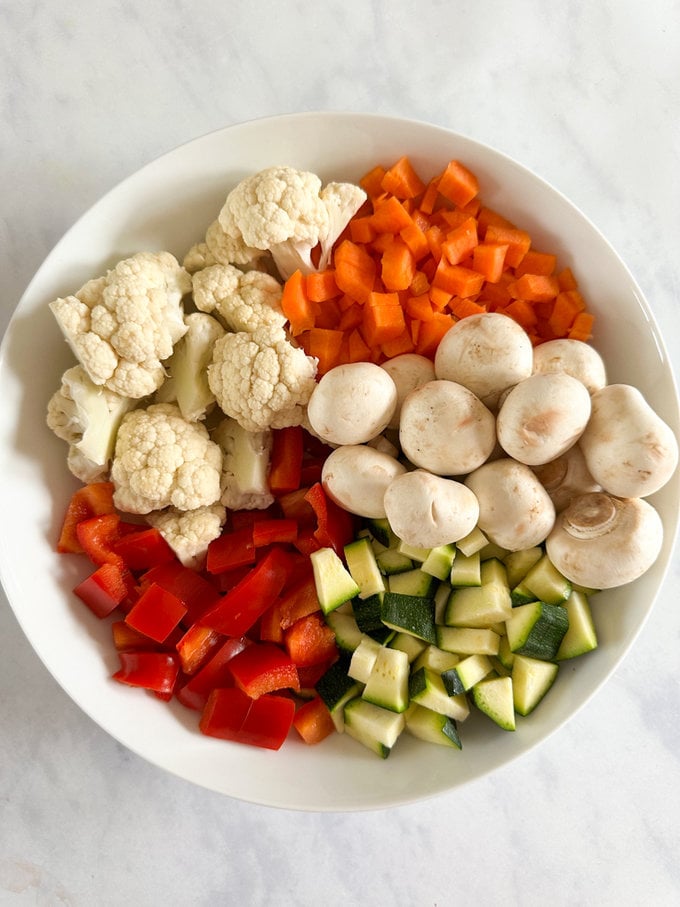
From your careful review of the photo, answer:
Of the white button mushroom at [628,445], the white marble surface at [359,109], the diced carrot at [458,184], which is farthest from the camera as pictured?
the white marble surface at [359,109]

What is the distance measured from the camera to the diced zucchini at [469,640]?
180 centimetres

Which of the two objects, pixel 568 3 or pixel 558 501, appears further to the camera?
pixel 568 3

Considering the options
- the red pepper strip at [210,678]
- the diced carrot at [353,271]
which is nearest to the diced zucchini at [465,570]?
the red pepper strip at [210,678]

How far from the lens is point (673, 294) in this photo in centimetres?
221

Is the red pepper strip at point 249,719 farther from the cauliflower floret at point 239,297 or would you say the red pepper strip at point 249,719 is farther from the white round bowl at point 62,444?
the cauliflower floret at point 239,297

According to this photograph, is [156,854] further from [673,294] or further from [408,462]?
[673,294]

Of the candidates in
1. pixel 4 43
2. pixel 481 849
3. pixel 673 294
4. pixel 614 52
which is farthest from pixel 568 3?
pixel 481 849

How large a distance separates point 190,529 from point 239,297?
596 mm

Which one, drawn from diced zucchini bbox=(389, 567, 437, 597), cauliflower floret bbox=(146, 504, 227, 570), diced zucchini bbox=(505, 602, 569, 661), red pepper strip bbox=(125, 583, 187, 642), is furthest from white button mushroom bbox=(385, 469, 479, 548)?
red pepper strip bbox=(125, 583, 187, 642)

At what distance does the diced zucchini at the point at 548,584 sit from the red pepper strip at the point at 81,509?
1085mm

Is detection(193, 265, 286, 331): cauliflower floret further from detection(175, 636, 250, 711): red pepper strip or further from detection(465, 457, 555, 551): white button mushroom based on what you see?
detection(175, 636, 250, 711): red pepper strip

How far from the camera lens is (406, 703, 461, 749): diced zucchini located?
179cm

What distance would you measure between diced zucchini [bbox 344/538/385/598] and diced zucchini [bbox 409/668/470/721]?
0.75ft

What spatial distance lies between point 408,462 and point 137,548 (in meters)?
0.72
